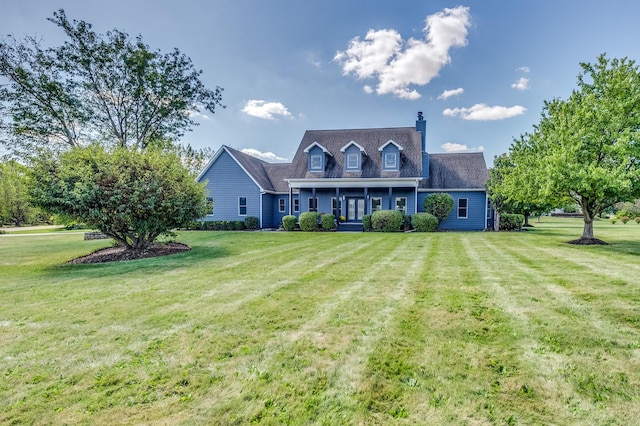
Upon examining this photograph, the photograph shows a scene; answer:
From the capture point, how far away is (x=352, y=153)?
21781 millimetres

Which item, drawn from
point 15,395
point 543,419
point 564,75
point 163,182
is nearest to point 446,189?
point 564,75

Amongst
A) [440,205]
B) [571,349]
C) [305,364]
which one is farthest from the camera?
[440,205]

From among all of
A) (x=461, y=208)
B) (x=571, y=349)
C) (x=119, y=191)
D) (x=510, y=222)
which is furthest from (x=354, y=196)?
(x=571, y=349)

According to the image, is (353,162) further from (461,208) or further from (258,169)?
(258,169)

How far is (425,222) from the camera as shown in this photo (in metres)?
19.1

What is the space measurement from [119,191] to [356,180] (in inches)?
543

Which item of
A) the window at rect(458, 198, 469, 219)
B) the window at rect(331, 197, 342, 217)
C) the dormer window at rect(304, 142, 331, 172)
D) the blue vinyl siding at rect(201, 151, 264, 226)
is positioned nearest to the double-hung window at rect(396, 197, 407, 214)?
the window at rect(458, 198, 469, 219)

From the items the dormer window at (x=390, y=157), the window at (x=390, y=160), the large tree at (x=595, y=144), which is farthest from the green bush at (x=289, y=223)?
the large tree at (x=595, y=144)

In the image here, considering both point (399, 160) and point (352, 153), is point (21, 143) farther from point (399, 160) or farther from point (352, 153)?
point (399, 160)

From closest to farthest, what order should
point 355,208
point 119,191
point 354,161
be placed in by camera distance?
point 119,191, point 354,161, point 355,208

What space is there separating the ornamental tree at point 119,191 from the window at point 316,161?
1201 centimetres

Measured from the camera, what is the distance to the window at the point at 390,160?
21231 millimetres

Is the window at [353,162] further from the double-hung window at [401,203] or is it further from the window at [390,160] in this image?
the double-hung window at [401,203]

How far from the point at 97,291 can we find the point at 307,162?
18061 mm
